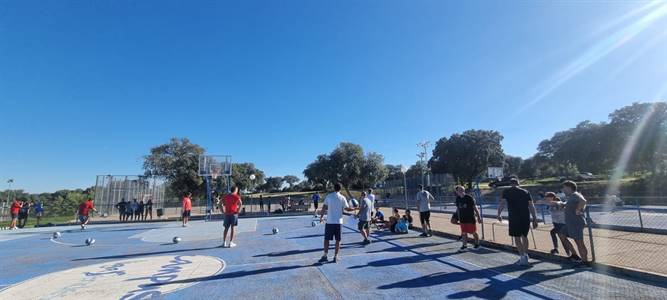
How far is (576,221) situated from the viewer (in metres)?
6.68

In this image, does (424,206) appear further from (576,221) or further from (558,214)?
(576,221)

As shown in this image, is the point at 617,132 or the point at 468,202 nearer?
the point at 468,202

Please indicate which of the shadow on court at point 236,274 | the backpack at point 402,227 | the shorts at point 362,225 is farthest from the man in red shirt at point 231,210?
the backpack at point 402,227

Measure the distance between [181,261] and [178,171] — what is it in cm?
4191

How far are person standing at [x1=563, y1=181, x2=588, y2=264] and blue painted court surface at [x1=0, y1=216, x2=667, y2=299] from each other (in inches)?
15.3

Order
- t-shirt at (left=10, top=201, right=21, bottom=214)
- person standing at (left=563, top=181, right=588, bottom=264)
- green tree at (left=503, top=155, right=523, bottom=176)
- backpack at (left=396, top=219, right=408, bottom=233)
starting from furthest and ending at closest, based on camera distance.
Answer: green tree at (left=503, top=155, right=523, bottom=176)
t-shirt at (left=10, top=201, right=21, bottom=214)
backpack at (left=396, top=219, right=408, bottom=233)
person standing at (left=563, top=181, right=588, bottom=264)

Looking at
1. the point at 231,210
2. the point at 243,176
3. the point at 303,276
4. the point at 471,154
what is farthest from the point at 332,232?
the point at 243,176

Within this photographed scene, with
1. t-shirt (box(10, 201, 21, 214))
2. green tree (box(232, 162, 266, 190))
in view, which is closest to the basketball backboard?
t-shirt (box(10, 201, 21, 214))

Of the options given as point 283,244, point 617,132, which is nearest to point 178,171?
point 283,244

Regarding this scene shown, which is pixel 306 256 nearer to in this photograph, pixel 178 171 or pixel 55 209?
pixel 55 209

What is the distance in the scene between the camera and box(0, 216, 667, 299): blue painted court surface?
5.23m

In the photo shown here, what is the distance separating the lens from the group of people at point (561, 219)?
6660 millimetres

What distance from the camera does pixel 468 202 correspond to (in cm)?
901

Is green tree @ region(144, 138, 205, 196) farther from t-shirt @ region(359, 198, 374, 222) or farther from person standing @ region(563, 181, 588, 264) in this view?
person standing @ region(563, 181, 588, 264)
